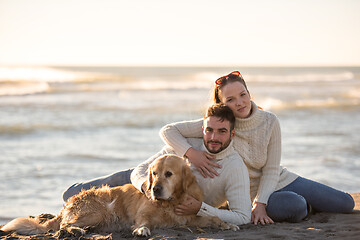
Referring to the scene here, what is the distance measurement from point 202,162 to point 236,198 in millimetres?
461

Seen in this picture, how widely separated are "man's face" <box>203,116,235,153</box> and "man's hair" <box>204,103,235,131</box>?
39mm

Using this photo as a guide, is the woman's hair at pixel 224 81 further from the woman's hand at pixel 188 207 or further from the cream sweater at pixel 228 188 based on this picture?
the woman's hand at pixel 188 207

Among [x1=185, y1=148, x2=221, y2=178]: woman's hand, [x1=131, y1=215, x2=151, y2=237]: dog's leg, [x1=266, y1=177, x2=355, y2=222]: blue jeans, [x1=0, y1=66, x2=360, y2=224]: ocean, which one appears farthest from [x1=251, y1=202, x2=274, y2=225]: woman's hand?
[x1=0, y1=66, x2=360, y2=224]: ocean

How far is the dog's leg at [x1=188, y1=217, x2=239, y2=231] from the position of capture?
13.6ft

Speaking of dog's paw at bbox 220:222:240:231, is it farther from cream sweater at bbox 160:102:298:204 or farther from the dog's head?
cream sweater at bbox 160:102:298:204

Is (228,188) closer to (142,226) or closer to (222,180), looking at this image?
(222,180)

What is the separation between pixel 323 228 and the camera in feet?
14.2

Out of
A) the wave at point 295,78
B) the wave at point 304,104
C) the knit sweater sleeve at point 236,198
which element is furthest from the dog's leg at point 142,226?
the wave at point 295,78

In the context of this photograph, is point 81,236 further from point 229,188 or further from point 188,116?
point 188,116

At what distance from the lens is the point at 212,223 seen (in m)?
4.18

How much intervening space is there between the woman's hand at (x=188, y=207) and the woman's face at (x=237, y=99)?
1.01 m

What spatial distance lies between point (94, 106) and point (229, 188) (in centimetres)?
1511

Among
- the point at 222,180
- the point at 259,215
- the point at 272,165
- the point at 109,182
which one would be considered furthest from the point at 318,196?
the point at 109,182

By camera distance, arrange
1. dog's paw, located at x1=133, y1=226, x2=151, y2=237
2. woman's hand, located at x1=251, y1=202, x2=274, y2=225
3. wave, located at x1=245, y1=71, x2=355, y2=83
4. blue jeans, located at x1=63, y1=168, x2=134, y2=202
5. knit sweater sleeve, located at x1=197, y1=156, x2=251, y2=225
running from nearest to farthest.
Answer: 1. dog's paw, located at x1=133, y1=226, x2=151, y2=237
2. knit sweater sleeve, located at x1=197, y1=156, x2=251, y2=225
3. woman's hand, located at x1=251, y1=202, x2=274, y2=225
4. blue jeans, located at x1=63, y1=168, x2=134, y2=202
5. wave, located at x1=245, y1=71, x2=355, y2=83
